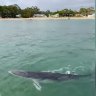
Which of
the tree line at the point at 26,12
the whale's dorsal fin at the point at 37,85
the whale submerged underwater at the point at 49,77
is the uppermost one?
the whale submerged underwater at the point at 49,77

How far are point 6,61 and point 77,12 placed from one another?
182m

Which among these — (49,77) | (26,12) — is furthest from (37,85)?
(26,12)

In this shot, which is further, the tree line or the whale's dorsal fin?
the tree line

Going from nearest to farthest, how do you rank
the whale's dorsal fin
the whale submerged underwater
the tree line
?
1. the whale submerged underwater
2. the whale's dorsal fin
3. the tree line

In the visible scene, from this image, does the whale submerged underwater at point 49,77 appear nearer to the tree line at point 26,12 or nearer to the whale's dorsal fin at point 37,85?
the whale's dorsal fin at point 37,85

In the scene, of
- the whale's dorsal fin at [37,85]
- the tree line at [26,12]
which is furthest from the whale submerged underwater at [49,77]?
the tree line at [26,12]

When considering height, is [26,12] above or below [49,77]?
below

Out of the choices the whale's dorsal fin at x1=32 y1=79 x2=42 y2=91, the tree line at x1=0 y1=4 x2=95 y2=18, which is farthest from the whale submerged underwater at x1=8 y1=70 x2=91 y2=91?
the tree line at x1=0 y1=4 x2=95 y2=18

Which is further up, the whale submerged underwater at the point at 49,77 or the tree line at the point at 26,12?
the whale submerged underwater at the point at 49,77

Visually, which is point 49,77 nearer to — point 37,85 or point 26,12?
point 37,85

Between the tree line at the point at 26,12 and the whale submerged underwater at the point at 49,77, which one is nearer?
the whale submerged underwater at the point at 49,77

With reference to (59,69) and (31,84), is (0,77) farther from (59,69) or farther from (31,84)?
(59,69)

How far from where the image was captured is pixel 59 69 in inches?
624

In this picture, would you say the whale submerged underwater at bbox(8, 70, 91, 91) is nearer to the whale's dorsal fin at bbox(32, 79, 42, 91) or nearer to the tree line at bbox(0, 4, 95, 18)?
the whale's dorsal fin at bbox(32, 79, 42, 91)
